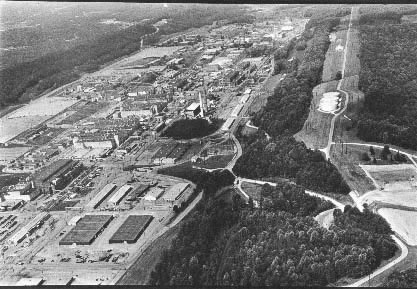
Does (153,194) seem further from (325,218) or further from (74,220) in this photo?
(325,218)

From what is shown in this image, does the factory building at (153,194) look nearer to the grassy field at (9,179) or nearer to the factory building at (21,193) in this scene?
the factory building at (21,193)

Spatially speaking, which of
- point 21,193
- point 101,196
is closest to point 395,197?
point 101,196

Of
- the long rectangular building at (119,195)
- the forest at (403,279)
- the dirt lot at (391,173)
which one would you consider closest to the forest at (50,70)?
the long rectangular building at (119,195)

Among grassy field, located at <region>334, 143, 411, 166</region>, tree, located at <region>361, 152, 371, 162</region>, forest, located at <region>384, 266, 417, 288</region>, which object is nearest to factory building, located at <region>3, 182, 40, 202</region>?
grassy field, located at <region>334, 143, 411, 166</region>

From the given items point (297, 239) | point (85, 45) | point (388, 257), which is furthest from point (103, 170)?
point (85, 45)

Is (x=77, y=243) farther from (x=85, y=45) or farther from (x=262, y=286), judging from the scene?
(x=85, y=45)

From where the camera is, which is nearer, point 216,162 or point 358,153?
point 358,153

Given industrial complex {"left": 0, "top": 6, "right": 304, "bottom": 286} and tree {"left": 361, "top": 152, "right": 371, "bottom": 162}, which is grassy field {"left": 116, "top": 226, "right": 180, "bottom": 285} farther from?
tree {"left": 361, "top": 152, "right": 371, "bottom": 162}
